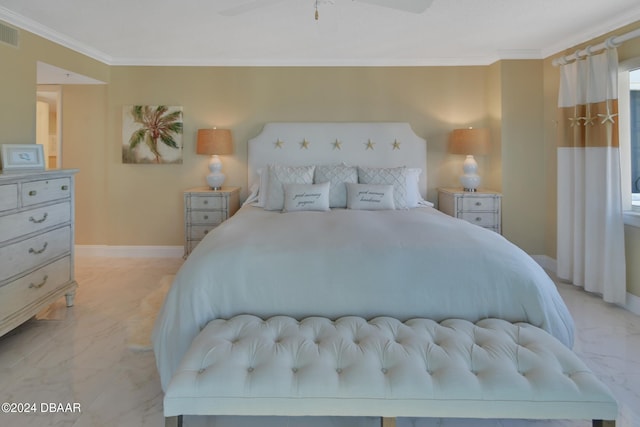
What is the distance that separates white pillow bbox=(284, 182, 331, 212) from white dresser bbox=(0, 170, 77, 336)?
1.77m

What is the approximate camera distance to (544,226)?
420 cm

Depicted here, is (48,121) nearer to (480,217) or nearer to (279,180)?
(279,180)

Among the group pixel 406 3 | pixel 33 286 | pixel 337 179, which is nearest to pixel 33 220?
pixel 33 286

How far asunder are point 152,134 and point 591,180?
14.9 ft

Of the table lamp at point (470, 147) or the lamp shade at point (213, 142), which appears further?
the lamp shade at point (213, 142)

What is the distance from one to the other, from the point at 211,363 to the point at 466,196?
3.30m

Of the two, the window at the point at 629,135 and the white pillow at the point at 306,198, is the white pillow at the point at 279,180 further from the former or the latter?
the window at the point at 629,135

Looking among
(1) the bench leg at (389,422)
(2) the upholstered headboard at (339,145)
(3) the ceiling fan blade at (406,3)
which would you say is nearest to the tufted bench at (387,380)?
(1) the bench leg at (389,422)

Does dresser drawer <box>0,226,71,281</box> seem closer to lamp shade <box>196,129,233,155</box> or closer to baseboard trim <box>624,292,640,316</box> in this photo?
lamp shade <box>196,129,233,155</box>

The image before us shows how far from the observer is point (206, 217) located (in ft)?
13.4

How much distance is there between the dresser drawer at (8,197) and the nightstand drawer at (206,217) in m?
1.76

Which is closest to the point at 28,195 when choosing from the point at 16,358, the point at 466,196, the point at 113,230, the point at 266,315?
the point at 16,358

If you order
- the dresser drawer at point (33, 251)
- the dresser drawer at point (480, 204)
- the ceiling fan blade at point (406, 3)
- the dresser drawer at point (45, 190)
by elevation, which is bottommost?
the dresser drawer at point (33, 251)

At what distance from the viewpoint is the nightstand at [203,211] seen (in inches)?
160
